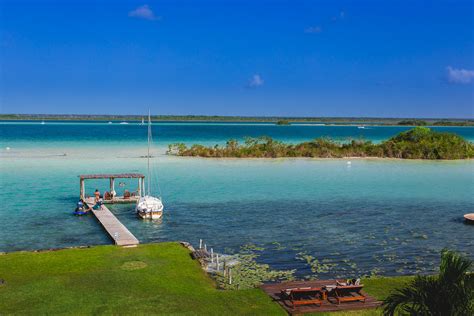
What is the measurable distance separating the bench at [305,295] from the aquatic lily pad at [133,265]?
7397mm

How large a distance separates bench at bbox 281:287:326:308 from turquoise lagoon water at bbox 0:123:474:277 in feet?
15.6

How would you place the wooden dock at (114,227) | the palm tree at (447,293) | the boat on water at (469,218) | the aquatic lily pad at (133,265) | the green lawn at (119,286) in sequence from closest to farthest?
the palm tree at (447,293) → the green lawn at (119,286) → the aquatic lily pad at (133,265) → the wooden dock at (114,227) → the boat on water at (469,218)

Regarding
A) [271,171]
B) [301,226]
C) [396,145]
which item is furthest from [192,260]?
[396,145]

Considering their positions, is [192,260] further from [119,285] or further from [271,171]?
[271,171]

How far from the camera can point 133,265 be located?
24.5 metres

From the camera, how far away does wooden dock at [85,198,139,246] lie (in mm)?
29128

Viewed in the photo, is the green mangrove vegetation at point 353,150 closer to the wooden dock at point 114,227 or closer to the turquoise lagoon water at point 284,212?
the turquoise lagoon water at point 284,212

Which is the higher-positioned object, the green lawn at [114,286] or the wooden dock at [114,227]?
the wooden dock at [114,227]

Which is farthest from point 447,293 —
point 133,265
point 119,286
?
point 133,265

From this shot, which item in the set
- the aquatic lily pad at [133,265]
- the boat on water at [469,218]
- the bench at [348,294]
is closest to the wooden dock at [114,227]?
the aquatic lily pad at [133,265]

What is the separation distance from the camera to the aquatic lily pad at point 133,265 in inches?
948

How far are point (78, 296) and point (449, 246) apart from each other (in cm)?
2186

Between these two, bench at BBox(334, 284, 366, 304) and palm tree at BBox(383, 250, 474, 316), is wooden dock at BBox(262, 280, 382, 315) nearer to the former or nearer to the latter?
bench at BBox(334, 284, 366, 304)

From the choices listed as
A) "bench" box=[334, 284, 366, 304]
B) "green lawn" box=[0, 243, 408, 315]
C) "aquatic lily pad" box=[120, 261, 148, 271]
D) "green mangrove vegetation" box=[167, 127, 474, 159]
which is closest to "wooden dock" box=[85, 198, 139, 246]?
"green lawn" box=[0, 243, 408, 315]
